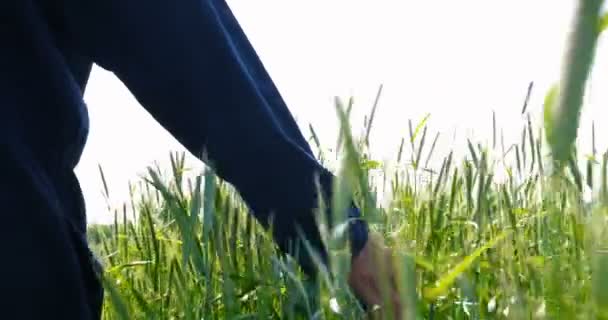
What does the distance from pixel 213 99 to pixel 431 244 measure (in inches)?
15.0

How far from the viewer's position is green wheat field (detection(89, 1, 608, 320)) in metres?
0.26

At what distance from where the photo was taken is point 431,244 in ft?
3.85

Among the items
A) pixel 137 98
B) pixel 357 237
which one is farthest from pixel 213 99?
pixel 357 237

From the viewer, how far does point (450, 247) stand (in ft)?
4.42

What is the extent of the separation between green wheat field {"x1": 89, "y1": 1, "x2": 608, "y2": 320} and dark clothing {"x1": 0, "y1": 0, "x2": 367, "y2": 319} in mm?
58

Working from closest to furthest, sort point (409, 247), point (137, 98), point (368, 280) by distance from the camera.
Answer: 1. point (409, 247)
2. point (368, 280)
3. point (137, 98)

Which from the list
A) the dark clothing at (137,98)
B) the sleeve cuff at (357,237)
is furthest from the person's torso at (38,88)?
the sleeve cuff at (357,237)

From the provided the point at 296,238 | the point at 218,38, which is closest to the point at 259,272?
the point at 296,238

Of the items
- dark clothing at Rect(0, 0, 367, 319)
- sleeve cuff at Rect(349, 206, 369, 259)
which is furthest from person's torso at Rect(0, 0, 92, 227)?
sleeve cuff at Rect(349, 206, 369, 259)

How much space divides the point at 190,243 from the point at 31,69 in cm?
50

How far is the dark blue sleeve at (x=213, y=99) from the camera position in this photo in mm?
958

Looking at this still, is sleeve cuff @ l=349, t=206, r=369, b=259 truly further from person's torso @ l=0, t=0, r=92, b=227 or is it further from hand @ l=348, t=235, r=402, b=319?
person's torso @ l=0, t=0, r=92, b=227

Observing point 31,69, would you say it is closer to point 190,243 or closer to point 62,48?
point 62,48

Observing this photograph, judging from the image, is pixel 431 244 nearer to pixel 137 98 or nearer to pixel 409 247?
pixel 137 98
